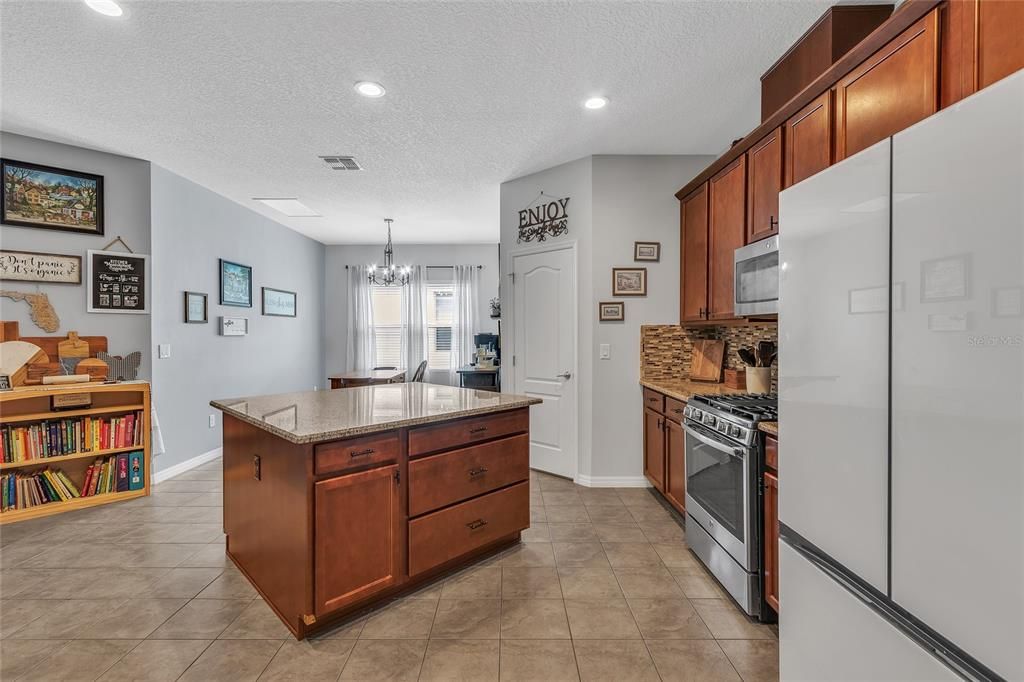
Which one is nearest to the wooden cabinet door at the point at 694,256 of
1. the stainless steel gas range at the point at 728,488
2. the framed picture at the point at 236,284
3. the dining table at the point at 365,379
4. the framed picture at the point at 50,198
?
the stainless steel gas range at the point at 728,488

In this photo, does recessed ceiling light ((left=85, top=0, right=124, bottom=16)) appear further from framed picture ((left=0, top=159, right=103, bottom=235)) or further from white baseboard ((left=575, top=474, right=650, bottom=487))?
white baseboard ((left=575, top=474, right=650, bottom=487))

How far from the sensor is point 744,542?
208cm

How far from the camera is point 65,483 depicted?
3385mm

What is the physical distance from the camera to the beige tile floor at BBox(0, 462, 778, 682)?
1.79m

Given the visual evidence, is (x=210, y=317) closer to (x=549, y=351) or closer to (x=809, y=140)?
(x=549, y=351)

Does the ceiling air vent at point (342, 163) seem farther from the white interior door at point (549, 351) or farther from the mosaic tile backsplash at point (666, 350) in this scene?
the mosaic tile backsplash at point (666, 350)

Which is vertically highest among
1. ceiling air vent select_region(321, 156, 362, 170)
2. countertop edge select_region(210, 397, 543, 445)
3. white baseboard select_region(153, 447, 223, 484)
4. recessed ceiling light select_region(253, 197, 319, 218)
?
recessed ceiling light select_region(253, 197, 319, 218)

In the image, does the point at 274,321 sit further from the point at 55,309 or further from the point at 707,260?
the point at 707,260

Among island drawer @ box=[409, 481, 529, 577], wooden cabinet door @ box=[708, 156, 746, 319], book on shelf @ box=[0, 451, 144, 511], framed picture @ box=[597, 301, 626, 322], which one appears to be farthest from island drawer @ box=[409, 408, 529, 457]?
book on shelf @ box=[0, 451, 144, 511]

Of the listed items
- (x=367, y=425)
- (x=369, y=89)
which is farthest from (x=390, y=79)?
(x=367, y=425)

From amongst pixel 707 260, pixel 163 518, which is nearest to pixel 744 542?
pixel 707 260

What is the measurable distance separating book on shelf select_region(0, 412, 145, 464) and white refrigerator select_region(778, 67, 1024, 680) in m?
4.42

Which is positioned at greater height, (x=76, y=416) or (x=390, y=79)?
(x=390, y=79)

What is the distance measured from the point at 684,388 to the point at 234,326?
4714 mm
